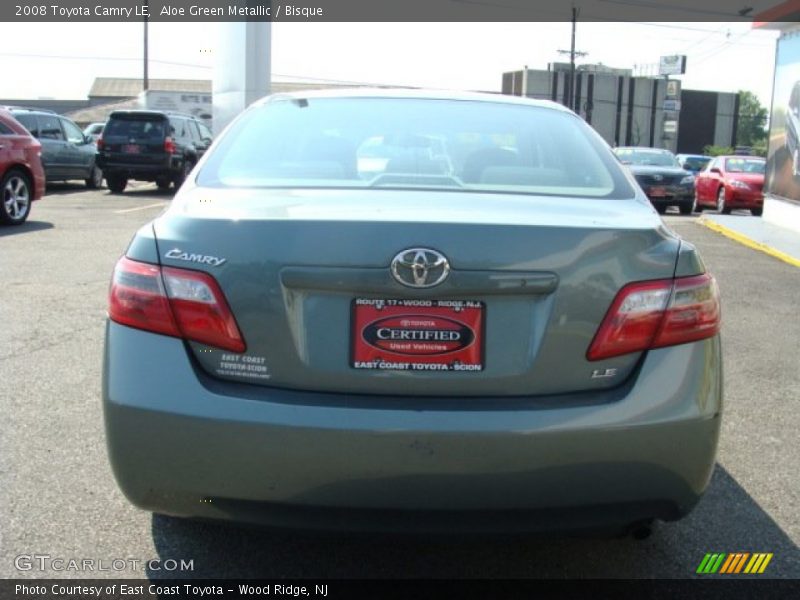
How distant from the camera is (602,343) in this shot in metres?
2.54

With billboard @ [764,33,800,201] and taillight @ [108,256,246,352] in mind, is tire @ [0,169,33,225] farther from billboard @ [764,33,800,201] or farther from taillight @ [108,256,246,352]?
billboard @ [764,33,800,201]

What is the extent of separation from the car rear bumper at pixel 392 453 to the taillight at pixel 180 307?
0.05 meters

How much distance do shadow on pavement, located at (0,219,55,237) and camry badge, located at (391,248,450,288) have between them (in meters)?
10.00

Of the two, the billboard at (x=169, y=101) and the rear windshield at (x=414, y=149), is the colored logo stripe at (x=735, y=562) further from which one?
the billboard at (x=169, y=101)

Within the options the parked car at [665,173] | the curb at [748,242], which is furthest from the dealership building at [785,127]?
the parked car at [665,173]

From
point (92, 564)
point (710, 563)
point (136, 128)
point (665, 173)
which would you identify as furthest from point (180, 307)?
point (136, 128)

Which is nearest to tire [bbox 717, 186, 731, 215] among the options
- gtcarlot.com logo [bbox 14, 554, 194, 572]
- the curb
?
the curb

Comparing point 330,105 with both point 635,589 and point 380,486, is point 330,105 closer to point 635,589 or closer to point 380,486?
point 380,486

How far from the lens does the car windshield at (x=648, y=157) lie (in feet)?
70.1

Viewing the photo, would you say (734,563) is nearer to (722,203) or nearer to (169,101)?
(722,203)

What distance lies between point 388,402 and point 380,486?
22cm

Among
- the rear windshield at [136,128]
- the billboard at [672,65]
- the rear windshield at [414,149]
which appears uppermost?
the billboard at [672,65]

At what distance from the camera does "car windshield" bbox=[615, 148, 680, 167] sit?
70.1 feet

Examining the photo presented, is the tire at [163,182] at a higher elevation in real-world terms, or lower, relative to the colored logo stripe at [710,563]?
lower
